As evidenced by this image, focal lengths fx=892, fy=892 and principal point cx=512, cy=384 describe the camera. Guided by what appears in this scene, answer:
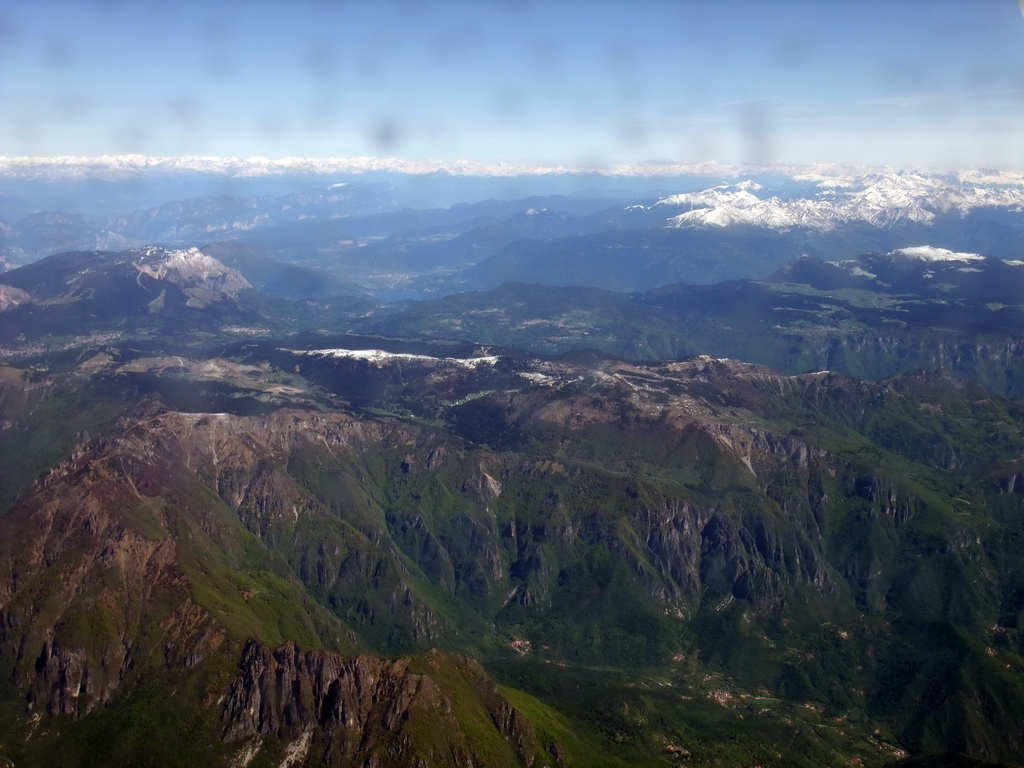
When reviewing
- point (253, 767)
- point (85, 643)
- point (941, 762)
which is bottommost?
point (941, 762)

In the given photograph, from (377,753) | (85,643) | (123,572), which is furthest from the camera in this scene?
(123,572)

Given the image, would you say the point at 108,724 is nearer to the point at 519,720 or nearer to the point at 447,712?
the point at 447,712

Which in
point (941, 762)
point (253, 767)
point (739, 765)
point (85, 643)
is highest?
point (85, 643)

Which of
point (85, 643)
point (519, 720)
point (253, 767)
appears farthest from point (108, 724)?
point (519, 720)

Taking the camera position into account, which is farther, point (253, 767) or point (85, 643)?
point (85, 643)

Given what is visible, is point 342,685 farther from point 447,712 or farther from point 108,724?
point 108,724

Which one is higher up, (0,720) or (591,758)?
(0,720)

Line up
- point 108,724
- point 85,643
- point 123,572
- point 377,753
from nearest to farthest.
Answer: point 377,753 < point 108,724 < point 85,643 < point 123,572

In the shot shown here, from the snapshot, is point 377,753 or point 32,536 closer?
point 377,753

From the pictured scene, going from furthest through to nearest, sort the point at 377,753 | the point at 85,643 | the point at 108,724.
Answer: the point at 85,643 < the point at 108,724 < the point at 377,753

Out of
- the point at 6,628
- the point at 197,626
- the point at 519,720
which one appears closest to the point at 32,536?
the point at 6,628
